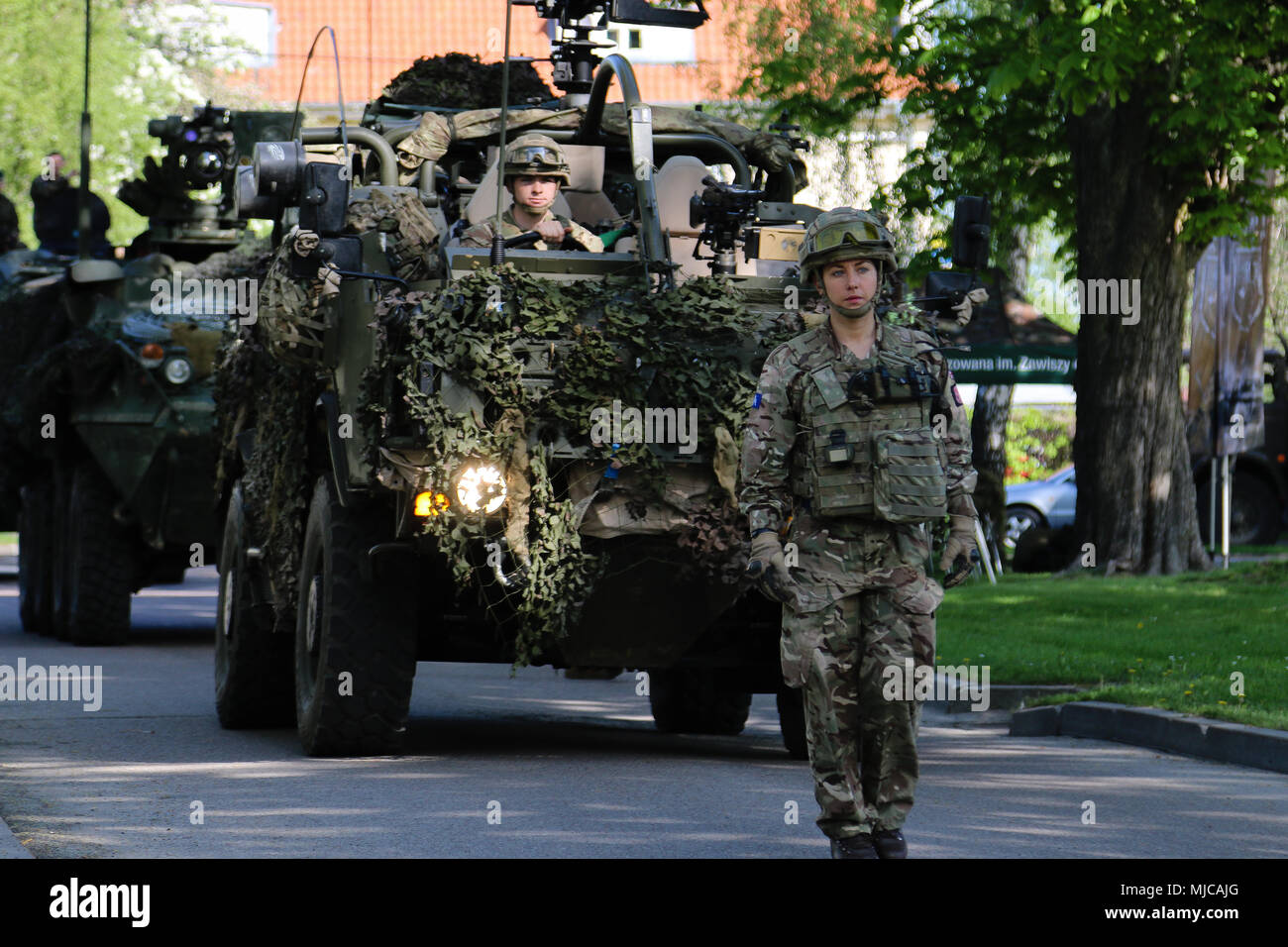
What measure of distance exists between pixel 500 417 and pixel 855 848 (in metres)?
2.59

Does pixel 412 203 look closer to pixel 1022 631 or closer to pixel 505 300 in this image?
pixel 505 300

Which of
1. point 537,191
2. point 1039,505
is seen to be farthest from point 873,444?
point 1039,505

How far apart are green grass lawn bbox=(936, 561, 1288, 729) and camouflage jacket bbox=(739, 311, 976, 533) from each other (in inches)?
160

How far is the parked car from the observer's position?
29.3 meters

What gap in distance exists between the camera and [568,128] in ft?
36.3

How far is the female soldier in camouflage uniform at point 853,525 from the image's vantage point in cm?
681

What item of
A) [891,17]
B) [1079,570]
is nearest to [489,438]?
[891,17]

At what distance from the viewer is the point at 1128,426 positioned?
2050cm

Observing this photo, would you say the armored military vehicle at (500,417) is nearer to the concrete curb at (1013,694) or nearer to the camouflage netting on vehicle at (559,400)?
the camouflage netting on vehicle at (559,400)

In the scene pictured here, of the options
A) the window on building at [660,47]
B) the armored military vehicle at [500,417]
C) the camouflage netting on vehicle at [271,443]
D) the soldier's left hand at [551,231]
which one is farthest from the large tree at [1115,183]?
the window on building at [660,47]

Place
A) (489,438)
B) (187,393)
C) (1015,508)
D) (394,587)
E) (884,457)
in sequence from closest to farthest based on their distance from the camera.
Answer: (884,457)
(489,438)
(394,587)
(187,393)
(1015,508)

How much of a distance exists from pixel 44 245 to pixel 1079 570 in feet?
31.3

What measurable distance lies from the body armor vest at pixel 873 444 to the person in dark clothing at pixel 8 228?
46.1 ft

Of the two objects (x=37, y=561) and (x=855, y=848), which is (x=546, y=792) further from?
(x=37, y=561)
